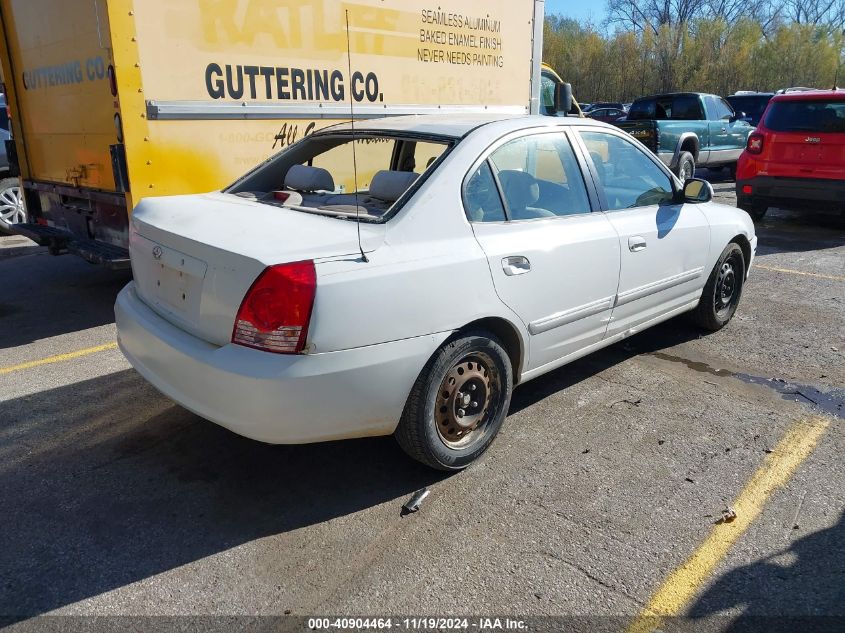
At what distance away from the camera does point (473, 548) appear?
2750 mm

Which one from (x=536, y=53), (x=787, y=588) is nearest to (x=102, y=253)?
(x=787, y=588)

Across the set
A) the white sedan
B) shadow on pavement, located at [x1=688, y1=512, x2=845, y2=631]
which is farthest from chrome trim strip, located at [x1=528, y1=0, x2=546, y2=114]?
shadow on pavement, located at [x1=688, y1=512, x2=845, y2=631]

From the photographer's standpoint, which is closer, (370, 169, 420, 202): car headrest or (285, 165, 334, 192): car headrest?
(370, 169, 420, 202): car headrest

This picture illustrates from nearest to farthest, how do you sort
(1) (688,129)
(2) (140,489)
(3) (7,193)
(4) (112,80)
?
(2) (140,489), (4) (112,80), (3) (7,193), (1) (688,129)

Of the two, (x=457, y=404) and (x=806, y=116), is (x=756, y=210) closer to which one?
(x=806, y=116)

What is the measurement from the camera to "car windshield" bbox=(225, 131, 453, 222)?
11.0ft

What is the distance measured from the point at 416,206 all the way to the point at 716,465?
196 cm

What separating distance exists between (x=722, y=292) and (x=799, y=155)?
17.1 ft

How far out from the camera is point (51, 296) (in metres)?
6.38

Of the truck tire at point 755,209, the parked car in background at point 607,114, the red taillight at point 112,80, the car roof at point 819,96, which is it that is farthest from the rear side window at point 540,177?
the parked car in background at point 607,114

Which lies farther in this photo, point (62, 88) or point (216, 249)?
point (62, 88)

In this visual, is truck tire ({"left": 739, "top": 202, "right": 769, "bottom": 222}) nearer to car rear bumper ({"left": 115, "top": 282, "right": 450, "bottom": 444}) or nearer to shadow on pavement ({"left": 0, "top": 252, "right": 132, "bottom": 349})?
shadow on pavement ({"left": 0, "top": 252, "right": 132, "bottom": 349})

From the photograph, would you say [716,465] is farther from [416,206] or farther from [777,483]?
[416,206]

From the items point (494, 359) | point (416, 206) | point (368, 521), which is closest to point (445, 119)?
point (416, 206)
